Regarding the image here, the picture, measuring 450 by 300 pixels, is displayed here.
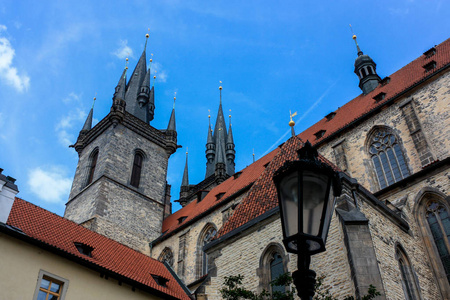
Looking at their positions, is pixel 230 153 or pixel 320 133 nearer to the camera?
pixel 320 133

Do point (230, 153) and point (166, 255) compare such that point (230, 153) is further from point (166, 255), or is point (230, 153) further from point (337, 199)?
point (337, 199)

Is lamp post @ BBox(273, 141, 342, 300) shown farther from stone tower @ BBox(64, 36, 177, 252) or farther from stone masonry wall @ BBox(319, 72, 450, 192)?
stone tower @ BBox(64, 36, 177, 252)

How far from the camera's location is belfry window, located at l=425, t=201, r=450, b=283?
1255cm

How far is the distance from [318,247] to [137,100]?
32.1m

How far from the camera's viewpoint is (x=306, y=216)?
3377 millimetres

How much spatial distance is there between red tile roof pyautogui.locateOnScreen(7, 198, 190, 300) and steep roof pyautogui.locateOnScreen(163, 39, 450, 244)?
11.5 feet

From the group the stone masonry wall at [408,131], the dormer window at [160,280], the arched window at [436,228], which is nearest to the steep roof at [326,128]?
the stone masonry wall at [408,131]

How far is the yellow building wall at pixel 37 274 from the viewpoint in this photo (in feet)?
33.4

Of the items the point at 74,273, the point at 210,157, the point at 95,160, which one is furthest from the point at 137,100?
the point at 74,273

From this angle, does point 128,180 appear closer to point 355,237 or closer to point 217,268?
point 217,268

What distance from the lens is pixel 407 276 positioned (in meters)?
10.2

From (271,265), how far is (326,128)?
12.8 m

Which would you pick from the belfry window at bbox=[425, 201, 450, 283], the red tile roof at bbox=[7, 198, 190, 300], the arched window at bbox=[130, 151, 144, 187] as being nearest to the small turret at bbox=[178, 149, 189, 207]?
the arched window at bbox=[130, 151, 144, 187]

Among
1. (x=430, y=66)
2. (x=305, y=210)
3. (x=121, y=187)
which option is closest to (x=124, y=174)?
(x=121, y=187)
